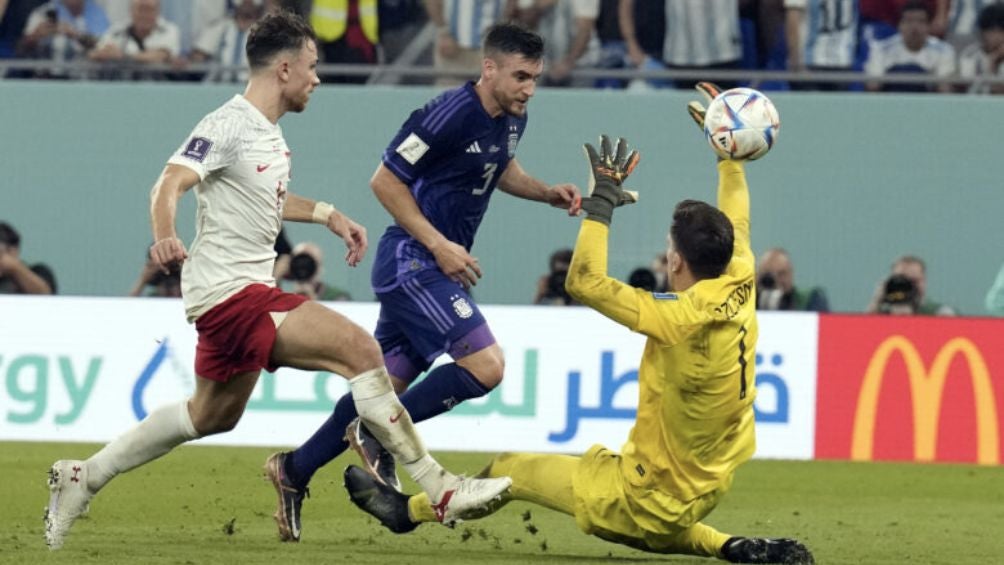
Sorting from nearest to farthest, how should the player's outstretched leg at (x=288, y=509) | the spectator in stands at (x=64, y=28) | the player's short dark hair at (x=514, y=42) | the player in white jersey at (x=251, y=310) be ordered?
the player in white jersey at (x=251, y=310), the player's outstretched leg at (x=288, y=509), the player's short dark hair at (x=514, y=42), the spectator in stands at (x=64, y=28)

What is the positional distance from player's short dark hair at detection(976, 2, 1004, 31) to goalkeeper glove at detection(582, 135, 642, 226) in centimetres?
945

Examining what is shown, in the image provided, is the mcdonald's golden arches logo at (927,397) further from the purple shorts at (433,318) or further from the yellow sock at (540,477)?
the yellow sock at (540,477)

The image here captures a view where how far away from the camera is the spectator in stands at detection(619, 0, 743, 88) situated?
16375 mm

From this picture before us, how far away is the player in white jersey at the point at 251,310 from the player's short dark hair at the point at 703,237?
114 centimetres

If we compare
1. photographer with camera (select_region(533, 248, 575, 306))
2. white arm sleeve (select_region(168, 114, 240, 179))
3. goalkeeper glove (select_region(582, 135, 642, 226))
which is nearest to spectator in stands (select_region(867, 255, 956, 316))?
photographer with camera (select_region(533, 248, 575, 306))

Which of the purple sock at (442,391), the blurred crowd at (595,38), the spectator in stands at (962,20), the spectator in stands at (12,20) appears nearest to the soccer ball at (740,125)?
the purple sock at (442,391)

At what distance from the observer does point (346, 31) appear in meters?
16.6

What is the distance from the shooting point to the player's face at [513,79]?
8648 millimetres

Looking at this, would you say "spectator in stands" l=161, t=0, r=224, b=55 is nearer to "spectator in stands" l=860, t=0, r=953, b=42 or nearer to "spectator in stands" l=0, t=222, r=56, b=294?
"spectator in stands" l=0, t=222, r=56, b=294

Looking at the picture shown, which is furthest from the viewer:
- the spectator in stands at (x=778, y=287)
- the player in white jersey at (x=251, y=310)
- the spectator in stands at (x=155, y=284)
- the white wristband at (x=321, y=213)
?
the spectator in stands at (x=155, y=284)

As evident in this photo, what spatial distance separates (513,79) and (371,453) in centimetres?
177

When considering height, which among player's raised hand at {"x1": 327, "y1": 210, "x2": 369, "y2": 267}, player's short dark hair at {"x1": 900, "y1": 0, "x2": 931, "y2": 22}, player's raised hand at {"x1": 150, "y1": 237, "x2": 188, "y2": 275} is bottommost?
player's raised hand at {"x1": 327, "y1": 210, "x2": 369, "y2": 267}

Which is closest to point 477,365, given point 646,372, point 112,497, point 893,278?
point 646,372

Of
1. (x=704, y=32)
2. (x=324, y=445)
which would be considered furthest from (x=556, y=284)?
(x=324, y=445)
